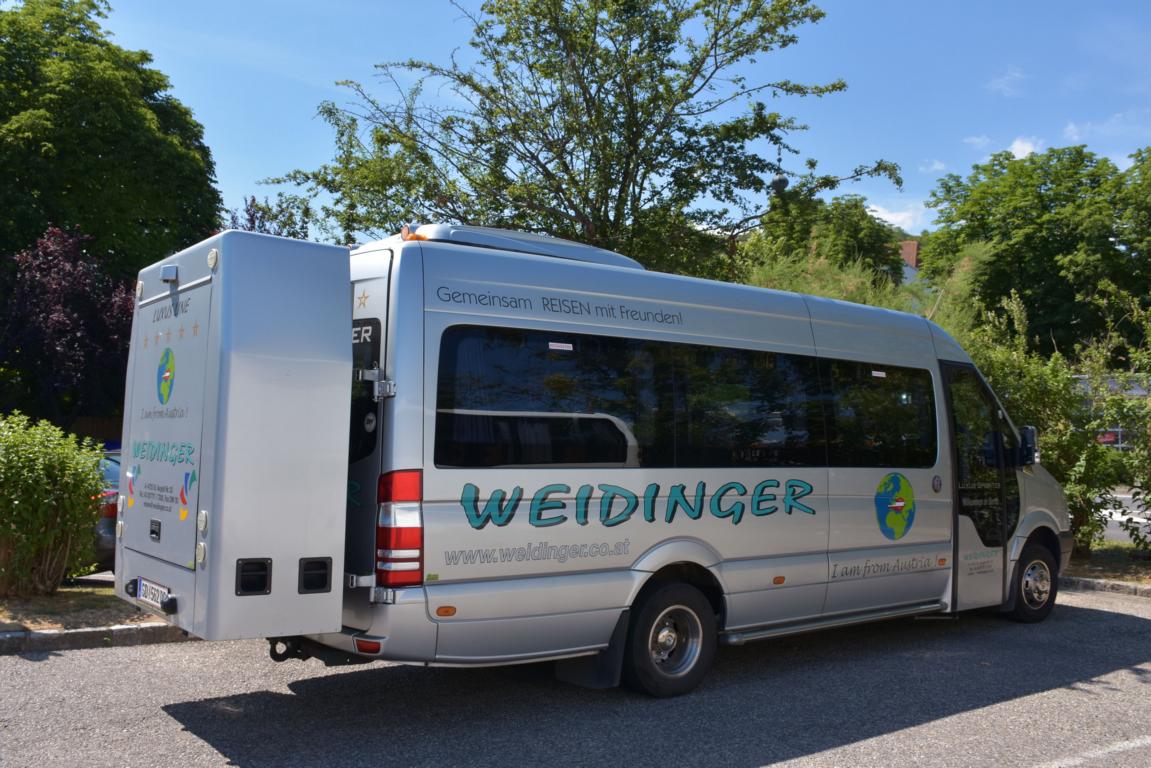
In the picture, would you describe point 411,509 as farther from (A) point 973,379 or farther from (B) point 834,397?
(A) point 973,379

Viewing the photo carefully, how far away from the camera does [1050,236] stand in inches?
1617

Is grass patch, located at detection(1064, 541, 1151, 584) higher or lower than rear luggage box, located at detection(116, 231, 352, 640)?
lower

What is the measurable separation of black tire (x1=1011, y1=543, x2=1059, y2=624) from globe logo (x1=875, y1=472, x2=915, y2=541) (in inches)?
69.3

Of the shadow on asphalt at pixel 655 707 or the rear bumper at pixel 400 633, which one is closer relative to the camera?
the rear bumper at pixel 400 633

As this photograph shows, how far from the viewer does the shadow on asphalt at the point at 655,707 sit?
18.1 ft

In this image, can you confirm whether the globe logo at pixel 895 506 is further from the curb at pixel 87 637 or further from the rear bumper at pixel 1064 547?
the curb at pixel 87 637

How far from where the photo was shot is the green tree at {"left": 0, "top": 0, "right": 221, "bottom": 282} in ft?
81.2

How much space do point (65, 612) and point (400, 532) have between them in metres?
4.31

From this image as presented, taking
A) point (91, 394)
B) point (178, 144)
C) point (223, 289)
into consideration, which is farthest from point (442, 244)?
point (178, 144)

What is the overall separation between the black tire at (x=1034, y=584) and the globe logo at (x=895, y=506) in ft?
5.78

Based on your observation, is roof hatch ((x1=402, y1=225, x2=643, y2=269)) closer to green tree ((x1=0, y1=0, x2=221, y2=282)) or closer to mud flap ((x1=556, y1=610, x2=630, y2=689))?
mud flap ((x1=556, y1=610, x2=630, y2=689))

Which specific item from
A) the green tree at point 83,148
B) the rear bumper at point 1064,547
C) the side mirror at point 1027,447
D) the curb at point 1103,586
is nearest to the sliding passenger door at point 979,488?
the side mirror at point 1027,447

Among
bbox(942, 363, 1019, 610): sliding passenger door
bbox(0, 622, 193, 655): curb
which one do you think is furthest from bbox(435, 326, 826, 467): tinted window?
bbox(0, 622, 193, 655): curb

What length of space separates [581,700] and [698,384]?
2.22m
